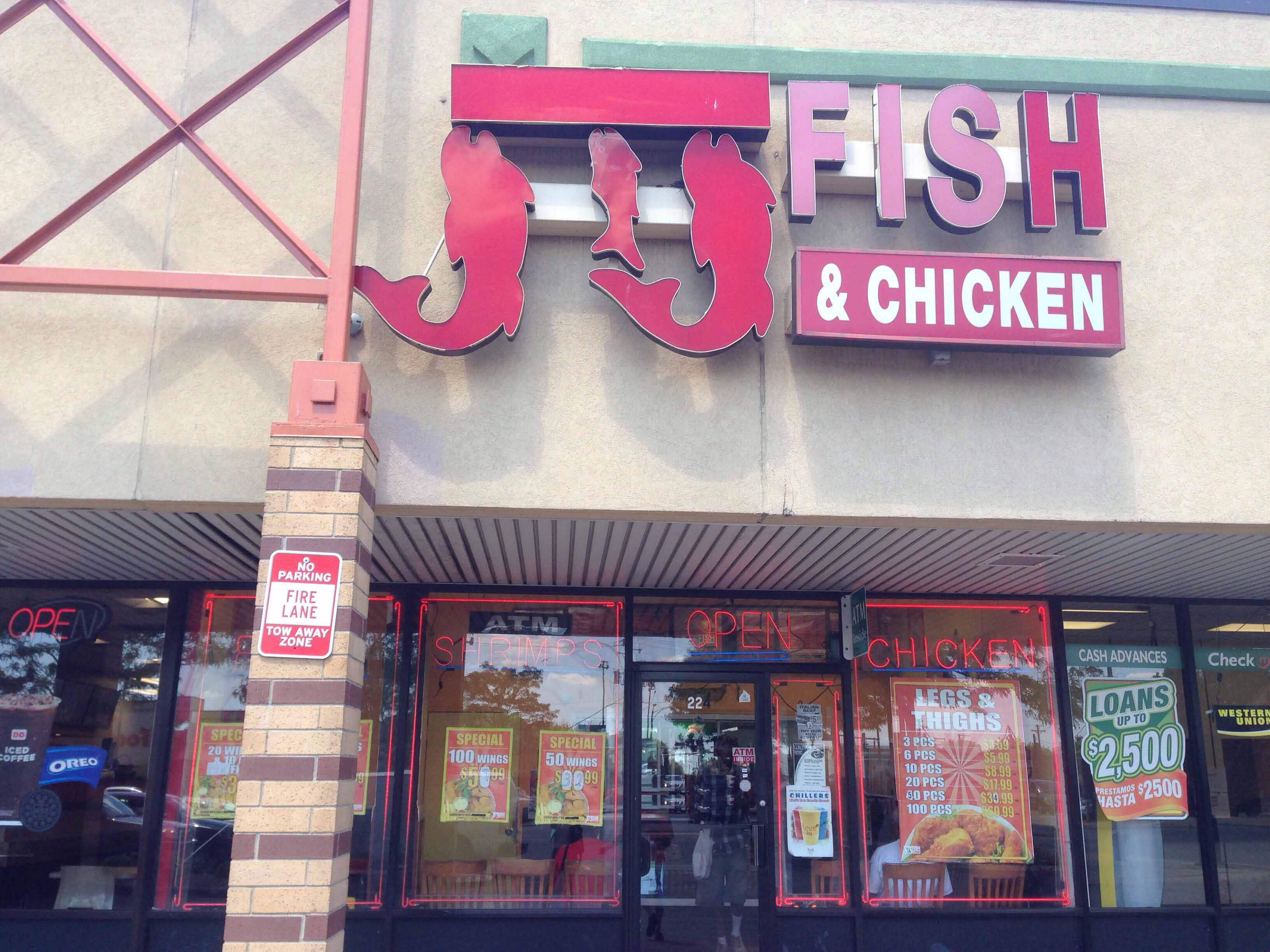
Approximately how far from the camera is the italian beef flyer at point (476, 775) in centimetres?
798

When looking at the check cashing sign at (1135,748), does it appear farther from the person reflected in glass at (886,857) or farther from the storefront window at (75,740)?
the storefront window at (75,740)

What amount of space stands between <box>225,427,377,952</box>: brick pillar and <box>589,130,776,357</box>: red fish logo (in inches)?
70.6

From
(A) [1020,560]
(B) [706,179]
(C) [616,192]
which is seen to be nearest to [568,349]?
(C) [616,192]

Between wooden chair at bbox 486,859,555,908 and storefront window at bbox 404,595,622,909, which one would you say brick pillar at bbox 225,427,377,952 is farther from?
wooden chair at bbox 486,859,555,908

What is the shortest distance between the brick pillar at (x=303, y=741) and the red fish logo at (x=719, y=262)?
1.79 meters

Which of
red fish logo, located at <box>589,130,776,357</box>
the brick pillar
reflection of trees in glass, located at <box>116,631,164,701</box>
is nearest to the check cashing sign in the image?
Answer: red fish logo, located at <box>589,130,776,357</box>

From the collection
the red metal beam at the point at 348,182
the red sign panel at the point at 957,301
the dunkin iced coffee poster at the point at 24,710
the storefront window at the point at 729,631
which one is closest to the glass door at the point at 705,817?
the storefront window at the point at 729,631

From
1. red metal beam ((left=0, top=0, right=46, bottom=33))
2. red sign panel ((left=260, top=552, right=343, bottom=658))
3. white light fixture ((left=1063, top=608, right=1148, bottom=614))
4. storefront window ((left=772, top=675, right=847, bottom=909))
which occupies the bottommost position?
storefront window ((left=772, top=675, right=847, bottom=909))

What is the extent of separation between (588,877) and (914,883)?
2654 mm

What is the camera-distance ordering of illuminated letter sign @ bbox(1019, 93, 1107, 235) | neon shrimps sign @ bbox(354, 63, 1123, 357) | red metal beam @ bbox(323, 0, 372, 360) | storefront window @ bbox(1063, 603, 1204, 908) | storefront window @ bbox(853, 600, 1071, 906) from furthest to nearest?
storefront window @ bbox(1063, 603, 1204, 908)
storefront window @ bbox(853, 600, 1071, 906)
illuminated letter sign @ bbox(1019, 93, 1107, 235)
neon shrimps sign @ bbox(354, 63, 1123, 357)
red metal beam @ bbox(323, 0, 372, 360)

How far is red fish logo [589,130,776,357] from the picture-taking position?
19.3 ft

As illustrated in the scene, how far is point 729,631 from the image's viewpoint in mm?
8453

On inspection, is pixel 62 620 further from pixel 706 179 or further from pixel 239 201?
pixel 706 179

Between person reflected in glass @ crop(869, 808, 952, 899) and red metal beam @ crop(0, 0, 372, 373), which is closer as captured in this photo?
red metal beam @ crop(0, 0, 372, 373)
